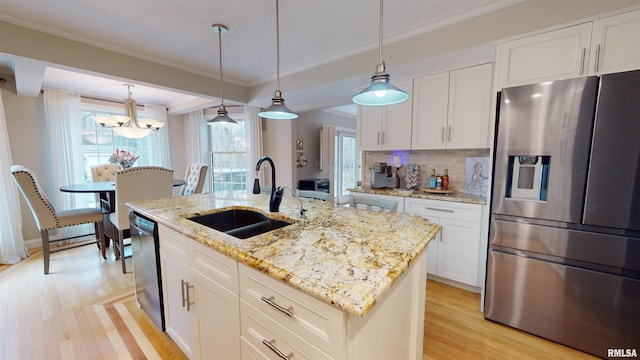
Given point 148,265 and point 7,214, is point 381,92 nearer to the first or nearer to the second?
point 148,265

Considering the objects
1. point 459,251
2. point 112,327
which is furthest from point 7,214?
point 459,251

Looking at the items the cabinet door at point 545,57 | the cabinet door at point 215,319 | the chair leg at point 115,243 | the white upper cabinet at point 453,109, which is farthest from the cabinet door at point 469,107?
the chair leg at point 115,243

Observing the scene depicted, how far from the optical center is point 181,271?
145cm

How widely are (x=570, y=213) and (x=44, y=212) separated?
15.5ft

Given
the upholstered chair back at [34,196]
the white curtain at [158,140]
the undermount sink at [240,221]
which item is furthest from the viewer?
the white curtain at [158,140]

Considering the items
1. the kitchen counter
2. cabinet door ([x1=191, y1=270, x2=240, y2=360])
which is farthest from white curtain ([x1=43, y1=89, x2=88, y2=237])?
the kitchen counter

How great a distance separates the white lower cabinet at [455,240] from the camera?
2.29 m

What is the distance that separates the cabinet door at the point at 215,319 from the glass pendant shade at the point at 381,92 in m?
1.21

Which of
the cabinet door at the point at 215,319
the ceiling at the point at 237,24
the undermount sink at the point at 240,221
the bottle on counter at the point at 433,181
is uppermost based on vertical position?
the ceiling at the point at 237,24

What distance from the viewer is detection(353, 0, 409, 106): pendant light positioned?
50.3 inches

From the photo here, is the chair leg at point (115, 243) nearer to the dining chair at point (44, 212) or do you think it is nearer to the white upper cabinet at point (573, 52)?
the dining chair at point (44, 212)

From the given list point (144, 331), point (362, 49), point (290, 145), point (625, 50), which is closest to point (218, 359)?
point (144, 331)

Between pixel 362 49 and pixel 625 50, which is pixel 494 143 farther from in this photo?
pixel 362 49

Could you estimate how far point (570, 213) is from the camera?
1621 millimetres
